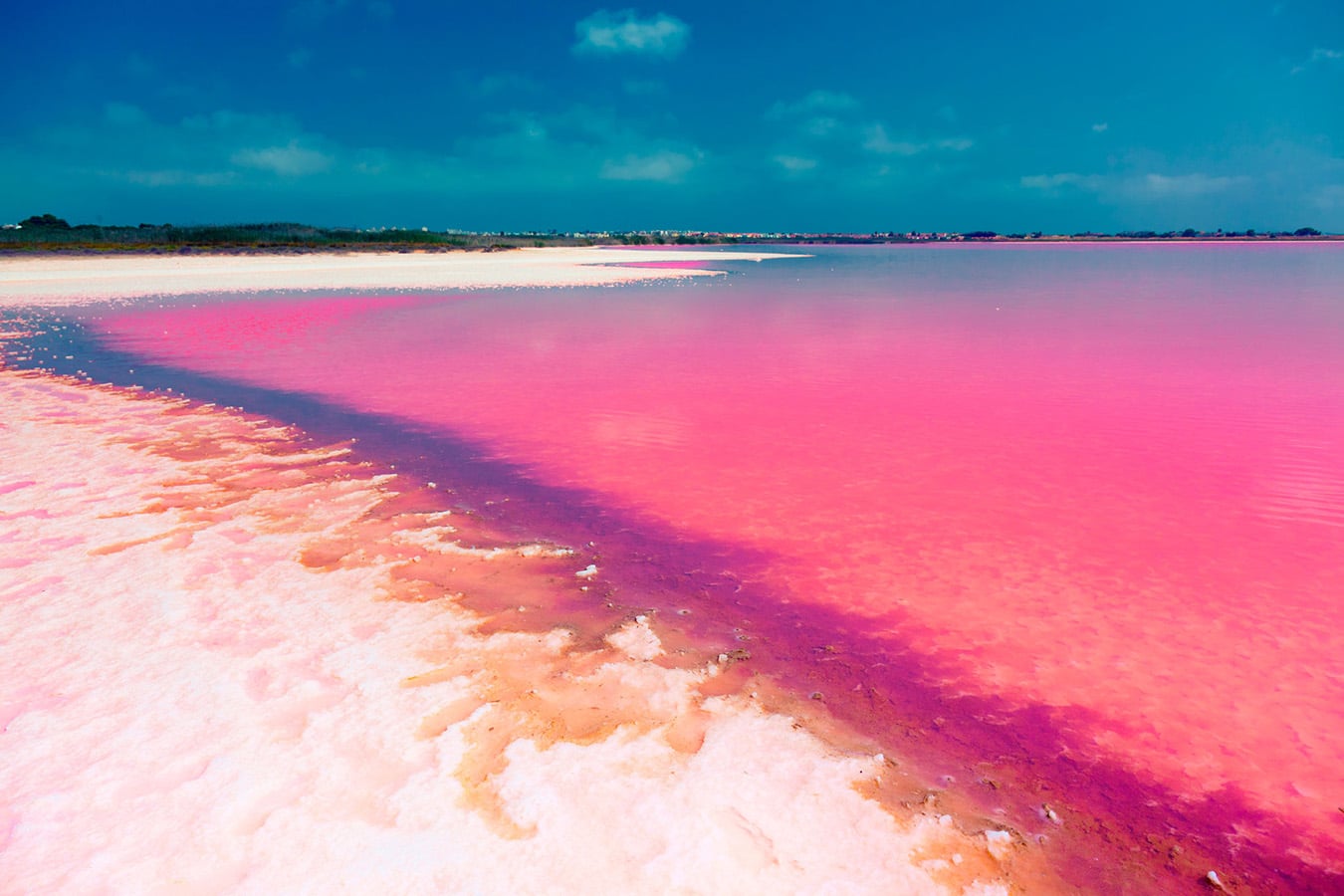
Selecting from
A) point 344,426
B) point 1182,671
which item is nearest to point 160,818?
point 1182,671

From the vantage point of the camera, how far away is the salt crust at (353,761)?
268cm

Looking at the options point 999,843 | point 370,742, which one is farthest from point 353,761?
point 999,843

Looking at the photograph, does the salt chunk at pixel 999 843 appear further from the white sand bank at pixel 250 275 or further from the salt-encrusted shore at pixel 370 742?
the white sand bank at pixel 250 275

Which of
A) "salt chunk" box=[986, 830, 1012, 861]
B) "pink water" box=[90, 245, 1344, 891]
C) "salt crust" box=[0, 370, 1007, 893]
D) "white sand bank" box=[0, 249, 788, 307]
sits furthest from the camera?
"white sand bank" box=[0, 249, 788, 307]

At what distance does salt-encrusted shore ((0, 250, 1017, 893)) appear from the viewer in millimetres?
2693

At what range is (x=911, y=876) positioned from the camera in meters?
2.68

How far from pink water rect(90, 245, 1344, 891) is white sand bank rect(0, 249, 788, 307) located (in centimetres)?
1519

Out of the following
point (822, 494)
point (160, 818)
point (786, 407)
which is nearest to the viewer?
point (160, 818)

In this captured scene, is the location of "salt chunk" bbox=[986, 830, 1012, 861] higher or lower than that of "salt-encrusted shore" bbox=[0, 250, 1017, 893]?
lower

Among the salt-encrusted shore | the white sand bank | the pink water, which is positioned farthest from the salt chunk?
the white sand bank

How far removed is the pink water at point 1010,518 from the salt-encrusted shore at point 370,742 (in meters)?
0.71

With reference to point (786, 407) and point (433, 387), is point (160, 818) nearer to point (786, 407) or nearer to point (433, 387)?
point (786, 407)

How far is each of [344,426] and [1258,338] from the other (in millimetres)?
15741

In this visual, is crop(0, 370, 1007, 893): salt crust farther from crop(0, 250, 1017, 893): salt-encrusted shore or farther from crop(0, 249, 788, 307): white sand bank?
crop(0, 249, 788, 307): white sand bank
